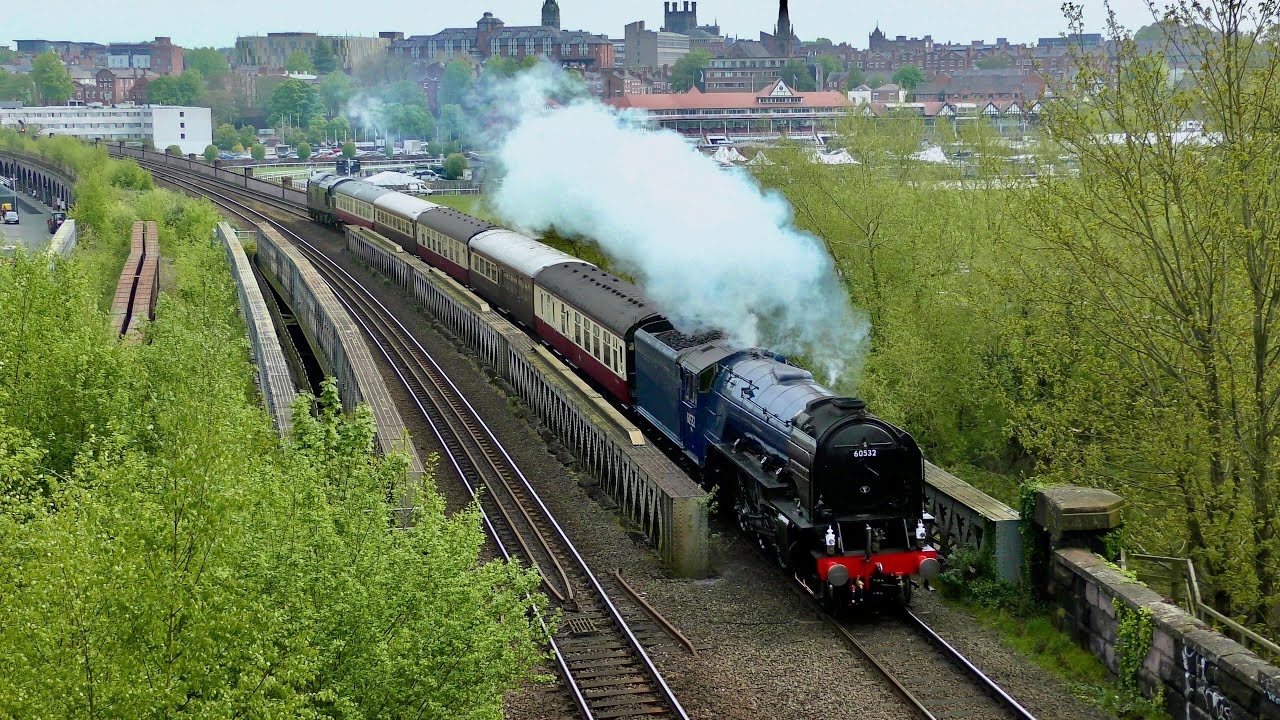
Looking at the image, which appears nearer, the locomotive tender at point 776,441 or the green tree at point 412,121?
the locomotive tender at point 776,441

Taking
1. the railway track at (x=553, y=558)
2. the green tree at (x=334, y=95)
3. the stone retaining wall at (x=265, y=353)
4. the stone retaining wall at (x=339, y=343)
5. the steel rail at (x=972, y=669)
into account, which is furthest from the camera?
the green tree at (x=334, y=95)

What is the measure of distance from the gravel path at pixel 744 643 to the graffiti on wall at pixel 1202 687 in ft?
4.21

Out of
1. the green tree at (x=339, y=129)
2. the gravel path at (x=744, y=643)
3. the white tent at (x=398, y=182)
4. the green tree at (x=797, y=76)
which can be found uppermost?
the green tree at (x=797, y=76)

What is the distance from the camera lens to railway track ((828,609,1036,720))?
16.0 metres

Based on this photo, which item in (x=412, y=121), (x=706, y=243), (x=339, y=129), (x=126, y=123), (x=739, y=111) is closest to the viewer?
(x=706, y=243)

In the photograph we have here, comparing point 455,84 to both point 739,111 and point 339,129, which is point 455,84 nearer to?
point 339,129

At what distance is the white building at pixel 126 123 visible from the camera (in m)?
159

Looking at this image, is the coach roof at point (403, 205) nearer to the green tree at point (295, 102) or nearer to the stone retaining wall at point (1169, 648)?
the stone retaining wall at point (1169, 648)

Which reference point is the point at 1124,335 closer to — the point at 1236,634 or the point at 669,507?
the point at 1236,634

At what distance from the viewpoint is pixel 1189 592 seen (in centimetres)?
1752

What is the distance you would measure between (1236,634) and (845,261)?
2068 centimetres

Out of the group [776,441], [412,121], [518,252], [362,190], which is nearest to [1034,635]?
[776,441]

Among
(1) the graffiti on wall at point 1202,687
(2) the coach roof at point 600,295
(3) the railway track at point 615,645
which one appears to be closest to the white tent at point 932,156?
(2) the coach roof at point 600,295

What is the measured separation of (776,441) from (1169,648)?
682 cm
